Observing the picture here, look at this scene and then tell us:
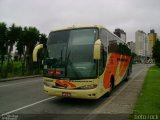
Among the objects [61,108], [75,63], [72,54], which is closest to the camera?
[61,108]

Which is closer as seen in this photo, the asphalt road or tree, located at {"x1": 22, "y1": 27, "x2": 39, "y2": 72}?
the asphalt road

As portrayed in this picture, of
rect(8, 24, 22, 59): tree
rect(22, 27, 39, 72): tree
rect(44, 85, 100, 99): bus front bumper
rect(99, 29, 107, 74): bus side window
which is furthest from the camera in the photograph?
rect(22, 27, 39, 72): tree

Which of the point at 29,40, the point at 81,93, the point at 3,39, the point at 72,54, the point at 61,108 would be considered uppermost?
the point at 29,40

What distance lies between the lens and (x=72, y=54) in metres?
10.4

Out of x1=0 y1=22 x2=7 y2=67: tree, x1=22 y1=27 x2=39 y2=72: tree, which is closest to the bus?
x1=0 y1=22 x2=7 y2=67: tree

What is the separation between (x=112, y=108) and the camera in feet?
32.1

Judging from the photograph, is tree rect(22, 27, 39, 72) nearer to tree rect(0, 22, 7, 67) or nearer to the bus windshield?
tree rect(0, 22, 7, 67)

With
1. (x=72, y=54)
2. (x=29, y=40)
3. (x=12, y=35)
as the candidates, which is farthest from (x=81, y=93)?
(x=29, y=40)

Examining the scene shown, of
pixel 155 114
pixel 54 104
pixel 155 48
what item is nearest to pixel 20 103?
pixel 54 104

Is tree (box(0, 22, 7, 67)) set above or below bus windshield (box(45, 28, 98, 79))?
above

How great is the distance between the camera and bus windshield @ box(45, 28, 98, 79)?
33.3ft

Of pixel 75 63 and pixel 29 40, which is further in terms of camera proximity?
pixel 29 40

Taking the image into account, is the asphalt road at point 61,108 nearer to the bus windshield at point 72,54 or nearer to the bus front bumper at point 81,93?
the bus front bumper at point 81,93

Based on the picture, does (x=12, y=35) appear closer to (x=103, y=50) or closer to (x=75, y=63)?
(x=103, y=50)
